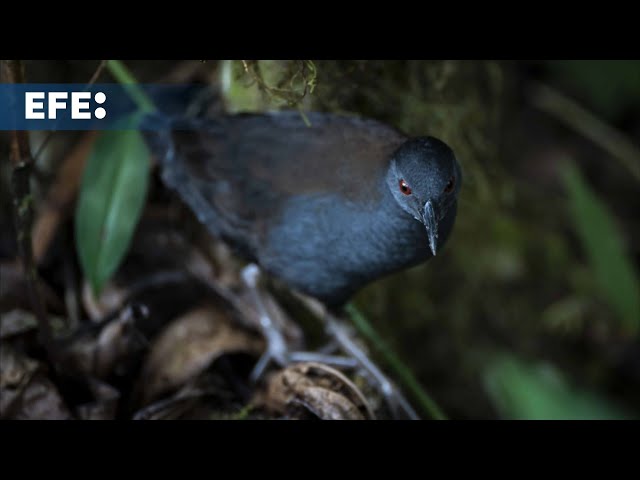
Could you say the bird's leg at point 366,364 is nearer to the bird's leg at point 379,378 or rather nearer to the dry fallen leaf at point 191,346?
the bird's leg at point 379,378

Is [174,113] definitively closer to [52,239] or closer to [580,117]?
[52,239]

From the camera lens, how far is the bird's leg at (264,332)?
2822 mm

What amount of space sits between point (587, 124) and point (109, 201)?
2851mm

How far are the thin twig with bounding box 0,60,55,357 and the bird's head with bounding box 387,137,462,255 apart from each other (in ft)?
3.43

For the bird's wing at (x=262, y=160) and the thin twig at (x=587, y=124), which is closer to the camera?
the bird's wing at (x=262, y=160)

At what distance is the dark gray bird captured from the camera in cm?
236

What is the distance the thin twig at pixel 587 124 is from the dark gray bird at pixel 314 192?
93.5 inches

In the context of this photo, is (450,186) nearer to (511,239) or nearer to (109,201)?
(109,201)

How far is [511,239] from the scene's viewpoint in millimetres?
4344

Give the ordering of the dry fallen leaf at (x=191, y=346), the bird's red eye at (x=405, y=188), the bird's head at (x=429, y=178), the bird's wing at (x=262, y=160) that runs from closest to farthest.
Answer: the bird's head at (x=429, y=178), the bird's red eye at (x=405, y=188), the bird's wing at (x=262, y=160), the dry fallen leaf at (x=191, y=346)

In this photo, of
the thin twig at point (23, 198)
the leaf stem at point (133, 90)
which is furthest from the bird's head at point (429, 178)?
the leaf stem at point (133, 90)
